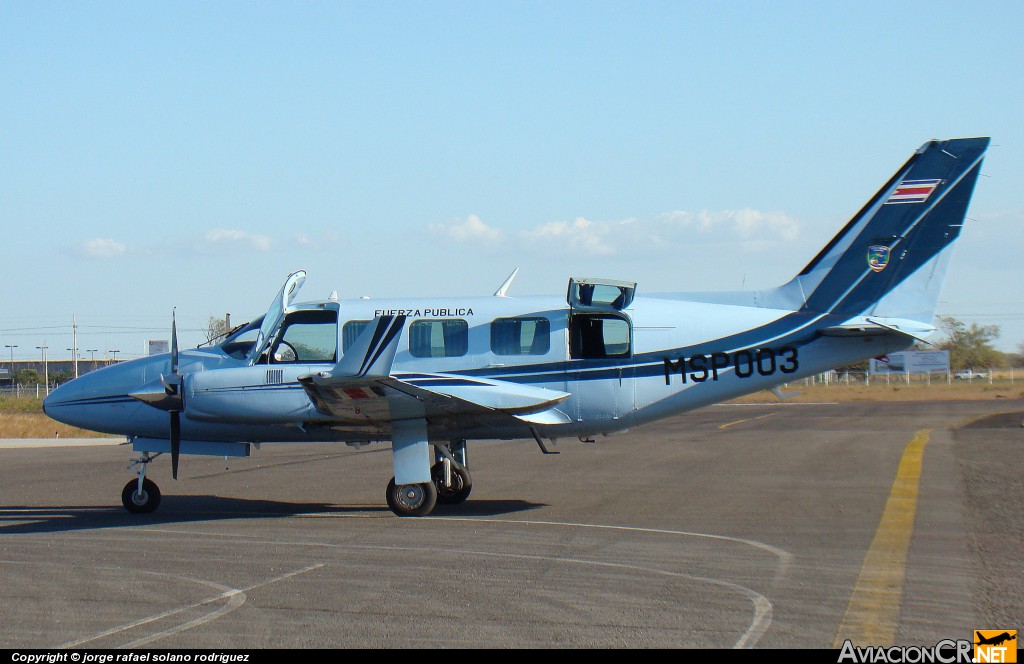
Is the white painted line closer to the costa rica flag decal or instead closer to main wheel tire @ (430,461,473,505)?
main wheel tire @ (430,461,473,505)

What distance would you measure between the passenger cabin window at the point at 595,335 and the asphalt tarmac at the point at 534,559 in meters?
2.27

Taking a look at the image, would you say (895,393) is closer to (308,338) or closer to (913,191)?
(913,191)

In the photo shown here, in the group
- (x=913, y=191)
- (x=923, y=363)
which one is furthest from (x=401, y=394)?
(x=923, y=363)

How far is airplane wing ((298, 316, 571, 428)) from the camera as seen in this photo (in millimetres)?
12305

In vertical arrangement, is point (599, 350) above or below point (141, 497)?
above

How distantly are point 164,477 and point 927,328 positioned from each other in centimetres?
1518

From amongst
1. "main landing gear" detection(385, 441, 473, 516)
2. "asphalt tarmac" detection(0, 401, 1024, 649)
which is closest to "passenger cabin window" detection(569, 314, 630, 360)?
"asphalt tarmac" detection(0, 401, 1024, 649)

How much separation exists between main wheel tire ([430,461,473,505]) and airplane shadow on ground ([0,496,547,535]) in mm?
181

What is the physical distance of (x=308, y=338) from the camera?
14.8 m

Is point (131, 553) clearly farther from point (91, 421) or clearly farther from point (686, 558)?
point (686, 558)

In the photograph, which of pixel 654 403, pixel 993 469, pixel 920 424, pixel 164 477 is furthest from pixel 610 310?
pixel 920 424

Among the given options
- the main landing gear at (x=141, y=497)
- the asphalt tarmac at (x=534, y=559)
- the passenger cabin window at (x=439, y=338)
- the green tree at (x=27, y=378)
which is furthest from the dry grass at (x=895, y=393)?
the green tree at (x=27, y=378)

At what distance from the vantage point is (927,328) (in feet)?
45.6

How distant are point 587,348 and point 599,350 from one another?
0.58 feet
